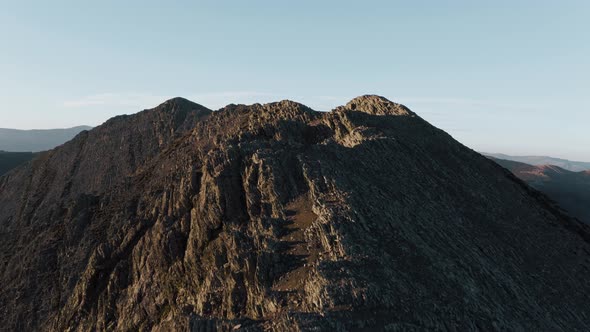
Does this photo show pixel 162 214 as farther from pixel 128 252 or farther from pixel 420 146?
pixel 420 146

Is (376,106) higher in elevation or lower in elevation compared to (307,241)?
higher

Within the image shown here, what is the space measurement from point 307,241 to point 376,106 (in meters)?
37.3

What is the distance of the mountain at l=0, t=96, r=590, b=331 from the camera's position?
31.8m

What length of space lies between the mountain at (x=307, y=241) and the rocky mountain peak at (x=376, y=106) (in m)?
0.29

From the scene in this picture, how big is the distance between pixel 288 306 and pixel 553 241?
119 feet

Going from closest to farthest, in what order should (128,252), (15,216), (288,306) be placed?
(288,306), (128,252), (15,216)

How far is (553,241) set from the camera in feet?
155

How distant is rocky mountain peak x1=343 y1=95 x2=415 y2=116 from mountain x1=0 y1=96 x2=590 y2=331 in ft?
0.94

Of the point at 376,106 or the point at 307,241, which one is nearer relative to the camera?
the point at 307,241

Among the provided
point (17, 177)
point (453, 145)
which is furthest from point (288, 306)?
point (17, 177)

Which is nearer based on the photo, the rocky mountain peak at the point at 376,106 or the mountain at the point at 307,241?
the mountain at the point at 307,241

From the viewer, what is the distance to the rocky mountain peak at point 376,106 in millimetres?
64250

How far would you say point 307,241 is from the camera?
36562 millimetres

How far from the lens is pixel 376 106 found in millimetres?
66750
